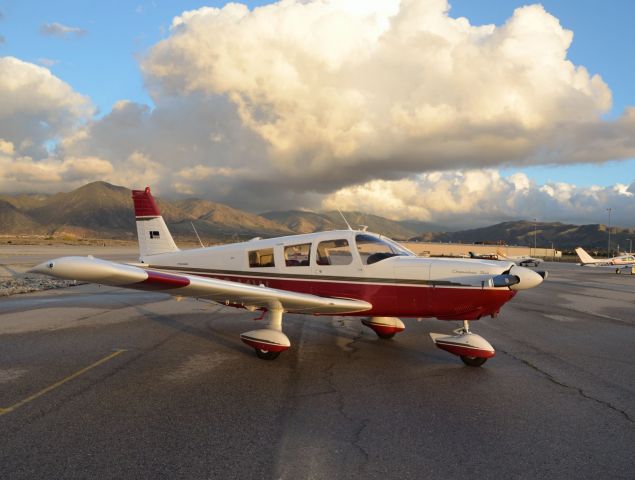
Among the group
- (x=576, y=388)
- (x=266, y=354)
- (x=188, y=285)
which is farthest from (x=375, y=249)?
(x=576, y=388)

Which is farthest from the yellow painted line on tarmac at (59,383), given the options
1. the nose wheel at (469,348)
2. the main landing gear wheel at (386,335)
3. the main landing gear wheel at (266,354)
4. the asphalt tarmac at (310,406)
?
the nose wheel at (469,348)

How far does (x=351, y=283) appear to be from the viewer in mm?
8031

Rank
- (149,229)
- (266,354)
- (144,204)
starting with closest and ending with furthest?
1. (266,354)
2. (149,229)
3. (144,204)

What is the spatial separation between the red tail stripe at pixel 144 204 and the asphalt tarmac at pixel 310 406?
381 centimetres

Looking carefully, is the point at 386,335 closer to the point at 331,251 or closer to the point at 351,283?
the point at 351,283

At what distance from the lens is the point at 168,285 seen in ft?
20.6

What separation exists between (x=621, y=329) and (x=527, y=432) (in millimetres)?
8701

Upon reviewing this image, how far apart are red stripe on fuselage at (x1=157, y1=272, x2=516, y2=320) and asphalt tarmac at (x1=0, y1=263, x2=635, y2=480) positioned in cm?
88

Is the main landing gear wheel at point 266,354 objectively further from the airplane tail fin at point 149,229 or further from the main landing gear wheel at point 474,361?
the airplane tail fin at point 149,229

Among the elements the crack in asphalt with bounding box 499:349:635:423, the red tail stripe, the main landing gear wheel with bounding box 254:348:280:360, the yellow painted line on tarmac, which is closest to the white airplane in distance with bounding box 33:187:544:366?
the main landing gear wheel with bounding box 254:348:280:360

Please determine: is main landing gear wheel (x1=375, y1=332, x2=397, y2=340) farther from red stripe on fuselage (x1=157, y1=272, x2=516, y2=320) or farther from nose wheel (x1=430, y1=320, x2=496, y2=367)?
nose wheel (x1=430, y1=320, x2=496, y2=367)

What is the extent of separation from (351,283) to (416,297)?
A: 1.21 meters

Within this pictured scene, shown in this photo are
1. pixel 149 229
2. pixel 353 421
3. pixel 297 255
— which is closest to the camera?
pixel 353 421

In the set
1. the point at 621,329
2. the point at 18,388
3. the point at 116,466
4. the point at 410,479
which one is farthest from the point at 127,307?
the point at 621,329
